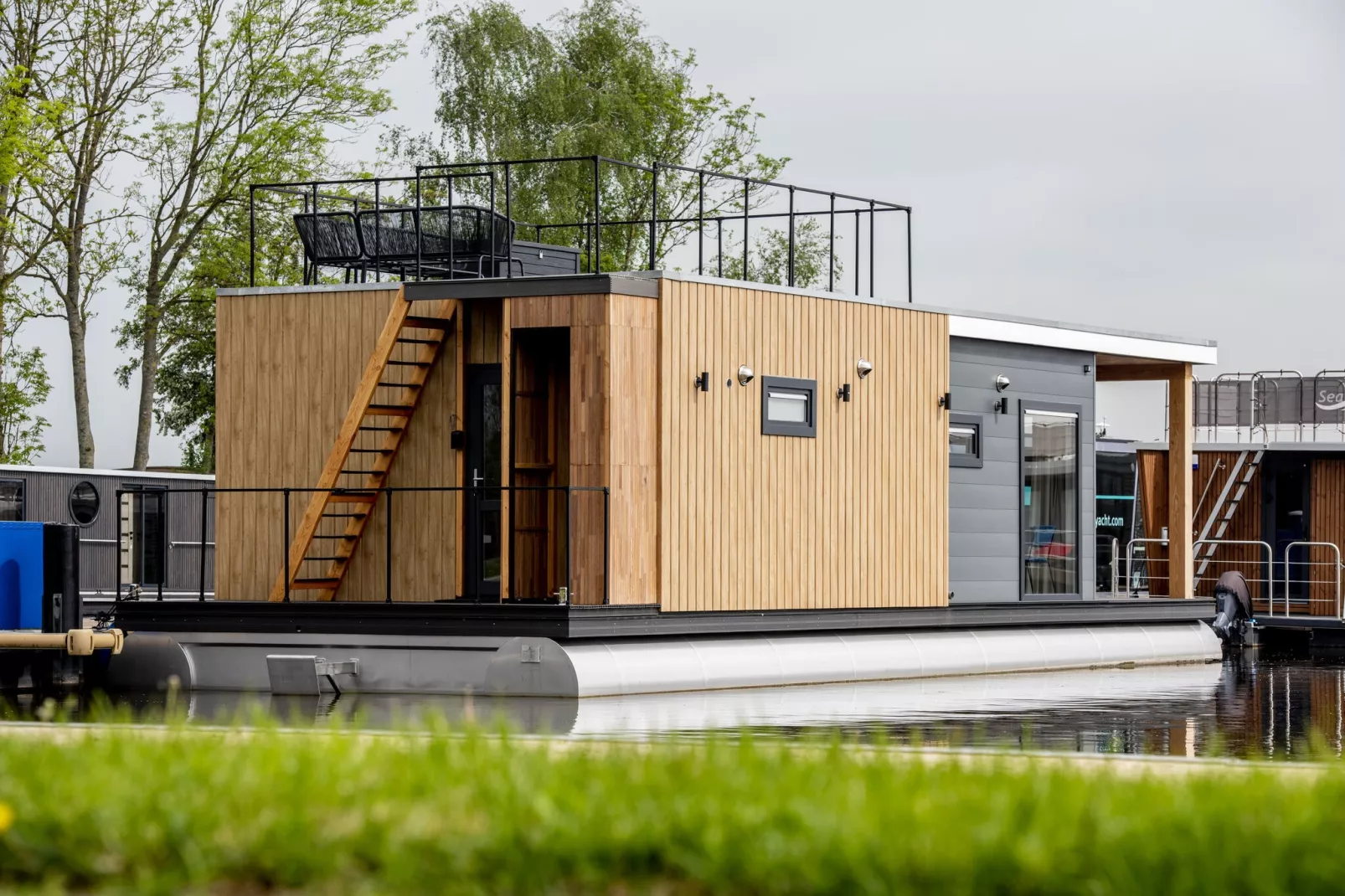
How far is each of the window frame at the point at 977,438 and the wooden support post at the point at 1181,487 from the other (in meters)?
3.91

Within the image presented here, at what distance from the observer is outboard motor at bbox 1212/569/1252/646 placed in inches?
1077

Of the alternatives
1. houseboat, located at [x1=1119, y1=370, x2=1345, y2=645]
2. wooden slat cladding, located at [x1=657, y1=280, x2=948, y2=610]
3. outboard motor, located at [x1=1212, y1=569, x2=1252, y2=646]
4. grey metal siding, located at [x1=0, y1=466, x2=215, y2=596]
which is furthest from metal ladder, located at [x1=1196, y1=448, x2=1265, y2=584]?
grey metal siding, located at [x1=0, y1=466, x2=215, y2=596]

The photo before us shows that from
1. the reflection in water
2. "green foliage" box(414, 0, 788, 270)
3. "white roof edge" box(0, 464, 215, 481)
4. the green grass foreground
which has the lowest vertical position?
the reflection in water

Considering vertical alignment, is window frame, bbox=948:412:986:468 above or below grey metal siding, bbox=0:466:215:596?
above

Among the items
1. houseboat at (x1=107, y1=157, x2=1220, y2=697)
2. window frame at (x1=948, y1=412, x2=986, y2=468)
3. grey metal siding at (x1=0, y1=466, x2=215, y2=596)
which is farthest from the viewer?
grey metal siding at (x1=0, y1=466, x2=215, y2=596)

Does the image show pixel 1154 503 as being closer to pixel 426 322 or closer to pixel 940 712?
pixel 426 322

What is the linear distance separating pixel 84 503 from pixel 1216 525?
17.9 m

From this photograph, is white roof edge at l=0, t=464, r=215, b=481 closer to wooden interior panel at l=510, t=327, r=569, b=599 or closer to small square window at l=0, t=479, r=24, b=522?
small square window at l=0, t=479, r=24, b=522

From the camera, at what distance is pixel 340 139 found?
3903 cm

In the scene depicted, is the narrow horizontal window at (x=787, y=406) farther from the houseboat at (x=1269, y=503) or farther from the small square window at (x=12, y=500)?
the houseboat at (x=1269, y=503)

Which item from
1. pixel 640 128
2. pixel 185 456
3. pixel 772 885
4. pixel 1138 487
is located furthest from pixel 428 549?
pixel 640 128

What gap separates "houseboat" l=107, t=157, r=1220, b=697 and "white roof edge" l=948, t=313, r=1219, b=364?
0.25 feet

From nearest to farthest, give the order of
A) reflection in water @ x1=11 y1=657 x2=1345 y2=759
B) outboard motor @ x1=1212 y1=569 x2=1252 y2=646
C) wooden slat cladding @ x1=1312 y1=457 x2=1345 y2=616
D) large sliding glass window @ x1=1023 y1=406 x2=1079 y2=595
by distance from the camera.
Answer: reflection in water @ x1=11 y1=657 x2=1345 y2=759 → large sliding glass window @ x1=1023 y1=406 x2=1079 y2=595 → outboard motor @ x1=1212 y1=569 x2=1252 y2=646 → wooden slat cladding @ x1=1312 y1=457 x2=1345 y2=616

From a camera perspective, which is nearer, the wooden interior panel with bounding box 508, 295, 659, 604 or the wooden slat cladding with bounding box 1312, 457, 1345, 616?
the wooden interior panel with bounding box 508, 295, 659, 604
